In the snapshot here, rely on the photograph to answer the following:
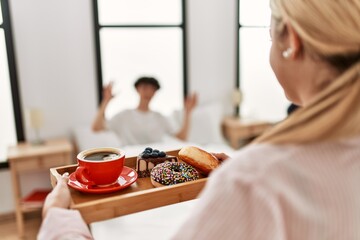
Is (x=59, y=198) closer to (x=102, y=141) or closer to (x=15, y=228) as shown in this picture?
(x=102, y=141)

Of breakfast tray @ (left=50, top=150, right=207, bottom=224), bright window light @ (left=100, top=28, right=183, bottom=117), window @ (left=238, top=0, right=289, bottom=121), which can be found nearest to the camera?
breakfast tray @ (left=50, top=150, right=207, bottom=224)

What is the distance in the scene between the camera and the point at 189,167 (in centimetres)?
84

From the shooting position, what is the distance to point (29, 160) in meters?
2.54

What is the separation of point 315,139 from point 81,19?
2.74 m

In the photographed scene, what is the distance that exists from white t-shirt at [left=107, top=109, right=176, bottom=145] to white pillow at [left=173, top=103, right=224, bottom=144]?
36 centimetres

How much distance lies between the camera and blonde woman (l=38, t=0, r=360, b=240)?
44 cm

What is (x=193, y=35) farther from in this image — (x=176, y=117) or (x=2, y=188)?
(x=2, y=188)

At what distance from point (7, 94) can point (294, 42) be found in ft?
8.82

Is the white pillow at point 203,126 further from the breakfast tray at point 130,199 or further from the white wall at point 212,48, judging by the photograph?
the breakfast tray at point 130,199

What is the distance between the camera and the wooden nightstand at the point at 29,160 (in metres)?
2.52

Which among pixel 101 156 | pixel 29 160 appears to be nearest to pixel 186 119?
pixel 29 160

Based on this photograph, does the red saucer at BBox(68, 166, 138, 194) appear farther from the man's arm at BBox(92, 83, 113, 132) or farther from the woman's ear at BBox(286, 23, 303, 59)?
the man's arm at BBox(92, 83, 113, 132)

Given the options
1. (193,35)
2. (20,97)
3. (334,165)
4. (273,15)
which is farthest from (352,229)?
(193,35)

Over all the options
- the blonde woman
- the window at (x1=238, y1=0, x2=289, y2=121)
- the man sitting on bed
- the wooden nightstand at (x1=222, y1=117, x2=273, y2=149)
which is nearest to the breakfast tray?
the blonde woman
